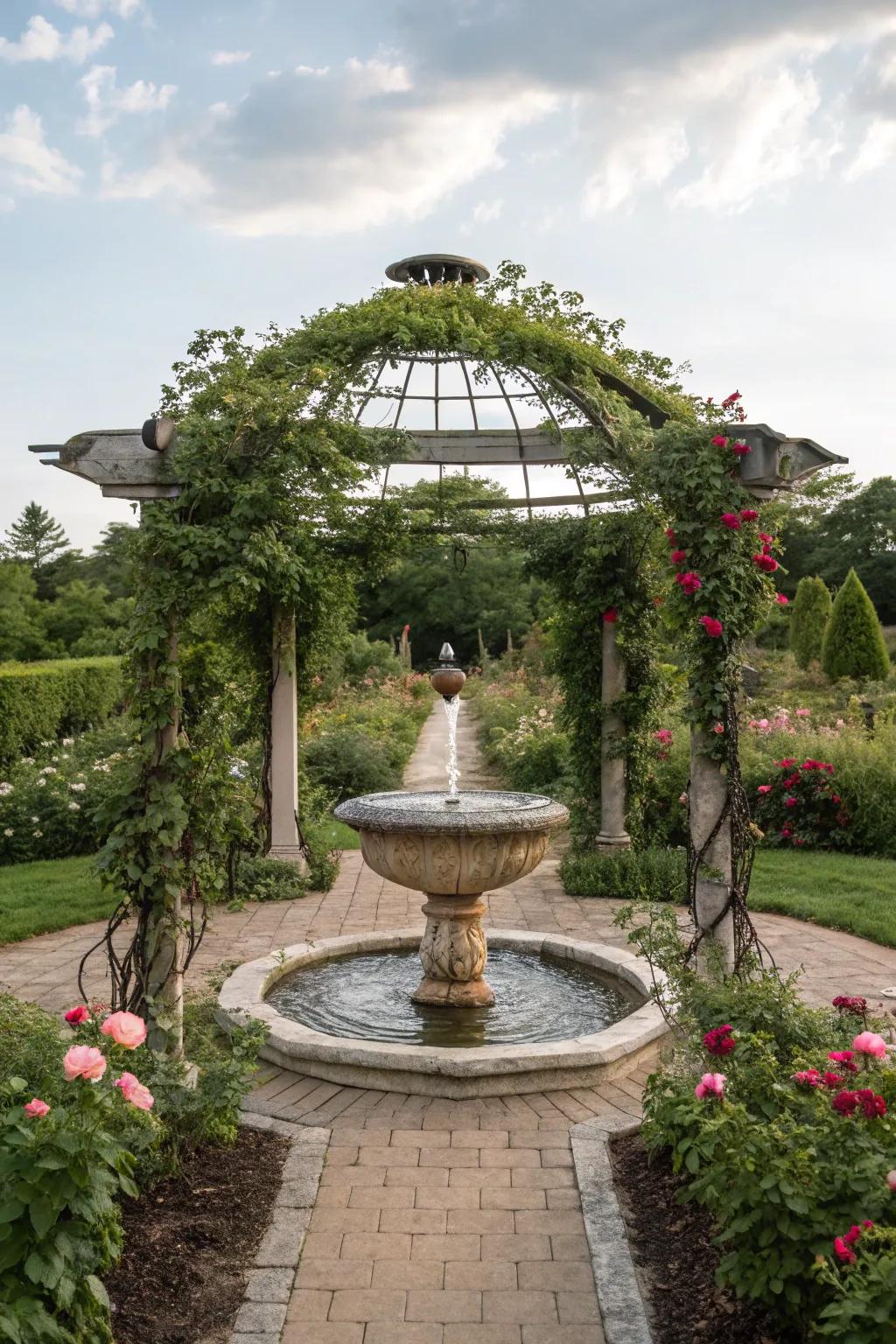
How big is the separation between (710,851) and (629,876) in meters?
3.81

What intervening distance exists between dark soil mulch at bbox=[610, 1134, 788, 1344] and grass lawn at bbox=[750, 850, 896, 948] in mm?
3913

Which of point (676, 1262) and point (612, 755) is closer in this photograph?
point (676, 1262)

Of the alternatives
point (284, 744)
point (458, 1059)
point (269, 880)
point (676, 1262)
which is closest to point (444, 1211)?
point (676, 1262)

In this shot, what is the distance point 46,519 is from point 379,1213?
125ft

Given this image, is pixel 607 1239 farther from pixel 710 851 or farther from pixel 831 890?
pixel 831 890

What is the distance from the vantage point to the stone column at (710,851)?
4.71 m

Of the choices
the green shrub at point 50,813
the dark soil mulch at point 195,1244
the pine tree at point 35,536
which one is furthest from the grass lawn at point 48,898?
the pine tree at point 35,536

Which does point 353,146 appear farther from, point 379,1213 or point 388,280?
point 379,1213

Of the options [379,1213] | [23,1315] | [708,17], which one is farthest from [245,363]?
[23,1315]

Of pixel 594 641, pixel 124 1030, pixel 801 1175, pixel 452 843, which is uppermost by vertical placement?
pixel 594 641

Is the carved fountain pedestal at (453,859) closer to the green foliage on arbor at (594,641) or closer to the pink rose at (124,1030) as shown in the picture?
the pink rose at (124,1030)

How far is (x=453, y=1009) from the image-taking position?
553 cm

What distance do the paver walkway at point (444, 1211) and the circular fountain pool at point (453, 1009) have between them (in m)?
0.54

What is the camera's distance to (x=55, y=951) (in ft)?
22.7
